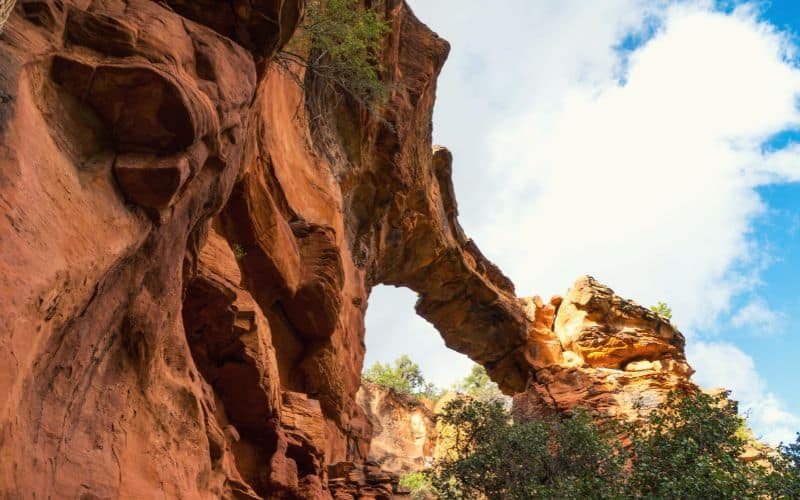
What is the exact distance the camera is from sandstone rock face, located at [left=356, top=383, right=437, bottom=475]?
4075cm

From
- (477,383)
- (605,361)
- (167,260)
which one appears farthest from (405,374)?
(167,260)

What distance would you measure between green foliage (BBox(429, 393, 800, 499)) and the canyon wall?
7060 millimetres

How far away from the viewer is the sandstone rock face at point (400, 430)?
4075 centimetres

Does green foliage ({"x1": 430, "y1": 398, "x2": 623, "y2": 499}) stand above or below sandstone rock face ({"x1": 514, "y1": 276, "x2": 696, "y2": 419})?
below

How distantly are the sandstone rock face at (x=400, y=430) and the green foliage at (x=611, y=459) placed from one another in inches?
670

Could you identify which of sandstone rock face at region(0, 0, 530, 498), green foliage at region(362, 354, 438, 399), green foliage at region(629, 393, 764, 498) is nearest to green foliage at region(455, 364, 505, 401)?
green foliage at region(362, 354, 438, 399)

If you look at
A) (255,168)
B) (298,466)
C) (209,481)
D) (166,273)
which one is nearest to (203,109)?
(166,273)

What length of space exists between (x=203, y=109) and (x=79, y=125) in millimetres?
1171

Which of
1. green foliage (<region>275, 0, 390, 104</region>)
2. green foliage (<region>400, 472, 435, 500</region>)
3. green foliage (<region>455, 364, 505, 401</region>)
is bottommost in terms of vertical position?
green foliage (<region>400, 472, 435, 500</region>)

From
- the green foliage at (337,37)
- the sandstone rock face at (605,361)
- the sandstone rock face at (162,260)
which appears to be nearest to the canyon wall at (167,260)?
the sandstone rock face at (162,260)

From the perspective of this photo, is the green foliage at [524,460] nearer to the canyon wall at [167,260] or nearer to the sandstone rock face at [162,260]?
the canyon wall at [167,260]

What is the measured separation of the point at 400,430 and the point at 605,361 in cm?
1756

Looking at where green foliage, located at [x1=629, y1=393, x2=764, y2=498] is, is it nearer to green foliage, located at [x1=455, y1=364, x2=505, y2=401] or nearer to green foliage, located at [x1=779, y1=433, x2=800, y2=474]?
green foliage, located at [x1=779, y1=433, x2=800, y2=474]

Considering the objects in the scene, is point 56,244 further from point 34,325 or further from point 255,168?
point 255,168
